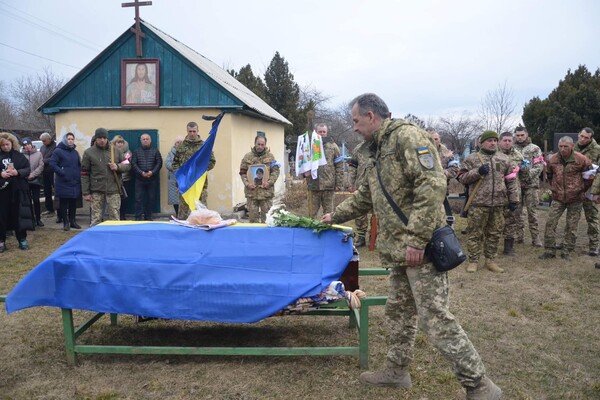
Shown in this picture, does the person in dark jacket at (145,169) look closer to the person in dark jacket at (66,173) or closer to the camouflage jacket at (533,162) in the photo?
the person in dark jacket at (66,173)

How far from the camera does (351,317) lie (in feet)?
16.0

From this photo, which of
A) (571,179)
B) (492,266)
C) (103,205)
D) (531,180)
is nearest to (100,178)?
(103,205)

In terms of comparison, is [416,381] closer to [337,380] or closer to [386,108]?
[337,380]

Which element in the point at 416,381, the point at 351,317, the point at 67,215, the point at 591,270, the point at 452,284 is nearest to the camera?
the point at 416,381

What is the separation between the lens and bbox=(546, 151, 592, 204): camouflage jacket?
7.71m

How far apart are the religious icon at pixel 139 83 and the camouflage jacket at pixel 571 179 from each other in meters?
8.45

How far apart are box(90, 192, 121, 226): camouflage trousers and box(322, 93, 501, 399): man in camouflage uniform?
754cm

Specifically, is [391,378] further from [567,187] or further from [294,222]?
[567,187]

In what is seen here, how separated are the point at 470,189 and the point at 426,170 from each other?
4.90m

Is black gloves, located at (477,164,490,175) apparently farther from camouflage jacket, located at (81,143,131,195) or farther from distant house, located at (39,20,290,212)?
camouflage jacket, located at (81,143,131,195)

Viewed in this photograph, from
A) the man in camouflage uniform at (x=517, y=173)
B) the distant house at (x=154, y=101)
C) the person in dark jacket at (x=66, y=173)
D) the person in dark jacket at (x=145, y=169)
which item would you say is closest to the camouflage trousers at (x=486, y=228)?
the man in camouflage uniform at (x=517, y=173)

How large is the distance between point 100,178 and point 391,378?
7.73m

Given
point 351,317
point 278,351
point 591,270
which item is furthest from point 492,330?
point 591,270

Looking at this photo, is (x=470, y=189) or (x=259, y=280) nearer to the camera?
(x=259, y=280)
